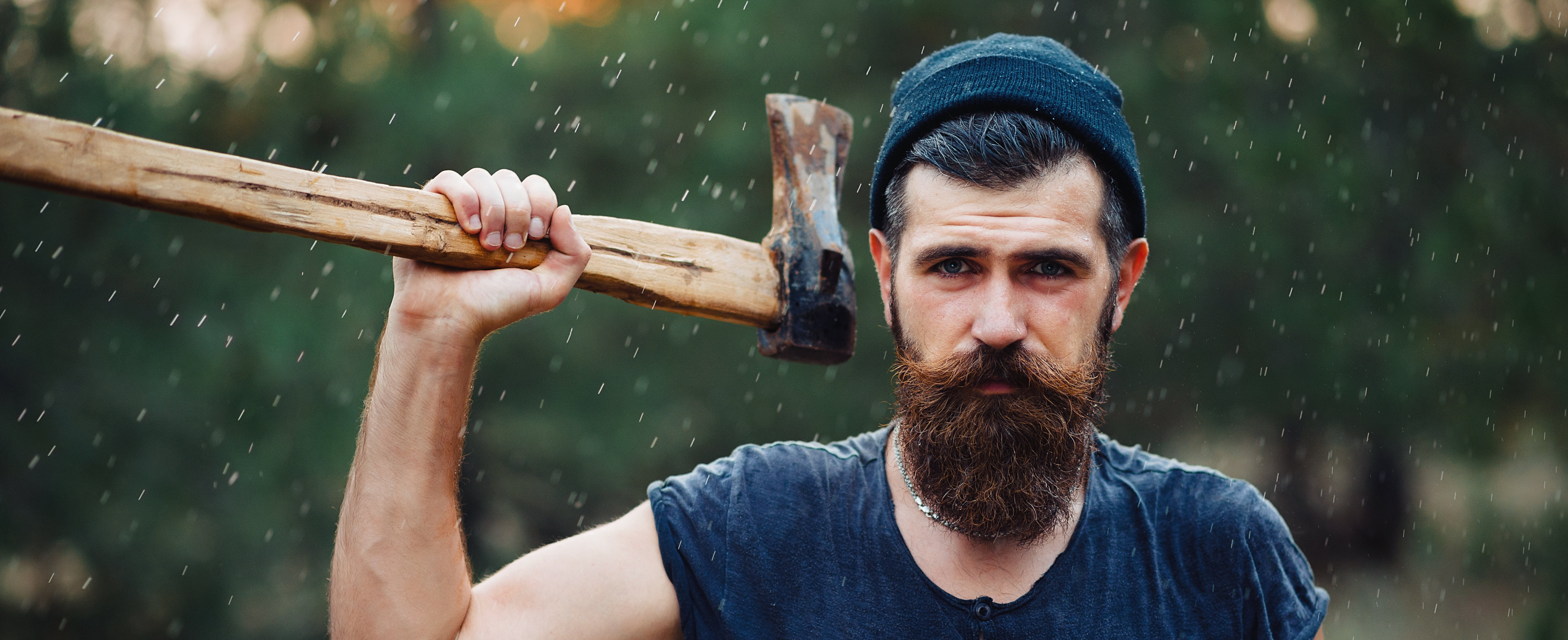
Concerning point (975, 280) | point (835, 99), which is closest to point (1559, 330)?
point (835, 99)

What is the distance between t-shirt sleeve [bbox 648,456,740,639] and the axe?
40 centimetres

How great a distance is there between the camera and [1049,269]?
7.34 ft

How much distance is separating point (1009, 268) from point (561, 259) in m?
0.94

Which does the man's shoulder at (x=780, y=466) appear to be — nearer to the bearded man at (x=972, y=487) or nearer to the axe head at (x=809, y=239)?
the bearded man at (x=972, y=487)

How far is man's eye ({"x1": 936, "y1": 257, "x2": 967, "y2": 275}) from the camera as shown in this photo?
7.36 ft

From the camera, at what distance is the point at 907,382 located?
231 centimetres

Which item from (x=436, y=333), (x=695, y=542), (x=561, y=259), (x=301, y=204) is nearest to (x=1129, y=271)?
(x=695, y=542)

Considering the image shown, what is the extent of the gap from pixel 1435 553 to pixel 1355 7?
3.72 meters

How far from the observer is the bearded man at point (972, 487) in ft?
6.86

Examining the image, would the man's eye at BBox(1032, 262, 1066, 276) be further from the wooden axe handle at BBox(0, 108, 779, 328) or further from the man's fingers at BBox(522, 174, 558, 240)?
the man's fingers at BBox(522, 174, 558, 240)

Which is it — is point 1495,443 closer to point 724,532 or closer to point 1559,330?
point 1559,330

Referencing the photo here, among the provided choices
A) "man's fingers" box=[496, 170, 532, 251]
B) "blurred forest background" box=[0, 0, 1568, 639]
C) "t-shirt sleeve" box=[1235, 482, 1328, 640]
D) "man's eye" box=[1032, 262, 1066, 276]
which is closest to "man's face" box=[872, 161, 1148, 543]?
"man's eye" box=[1032, 262, 1066, 276]

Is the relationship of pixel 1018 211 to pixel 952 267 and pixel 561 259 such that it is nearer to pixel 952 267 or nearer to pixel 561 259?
pixel 952 267

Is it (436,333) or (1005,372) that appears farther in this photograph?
(1005,372)
